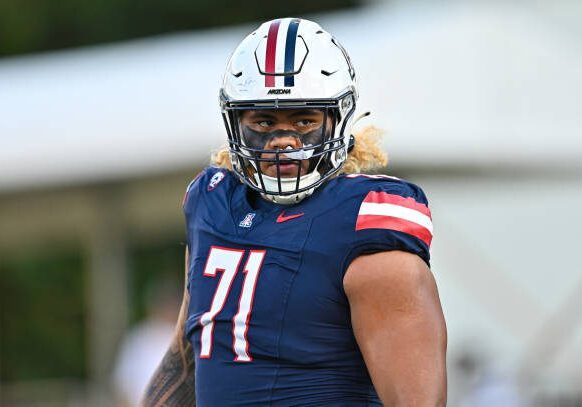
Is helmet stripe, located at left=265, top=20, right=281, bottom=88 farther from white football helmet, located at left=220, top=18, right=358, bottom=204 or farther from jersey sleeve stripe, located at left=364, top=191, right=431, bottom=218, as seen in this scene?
jersey sleeve stripe, located at left=364, top=191, right=431, bottom=218

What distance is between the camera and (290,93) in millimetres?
3787

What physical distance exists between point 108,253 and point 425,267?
8.69 meters

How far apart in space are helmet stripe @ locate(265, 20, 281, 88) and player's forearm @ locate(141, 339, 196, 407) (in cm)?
76

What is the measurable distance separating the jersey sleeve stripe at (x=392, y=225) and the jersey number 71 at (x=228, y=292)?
273 millimetres

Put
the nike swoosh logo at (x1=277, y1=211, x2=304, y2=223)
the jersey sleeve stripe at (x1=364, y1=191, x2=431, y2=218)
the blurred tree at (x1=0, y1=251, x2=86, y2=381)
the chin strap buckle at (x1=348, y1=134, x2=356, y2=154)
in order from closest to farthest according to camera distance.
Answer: the jersey sleeve stripe at (x1=364, y1=191, x2=431, y2=218) < the nike swoosh logo at (x1=277, y1=211, x2=304, y2=223) < the chin strap buckle at (x1=348, y1=134, x2=356, y2=154) < the blurred tree at (x1=0, y1=251, x2=86, y2=381)

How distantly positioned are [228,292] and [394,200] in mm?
474

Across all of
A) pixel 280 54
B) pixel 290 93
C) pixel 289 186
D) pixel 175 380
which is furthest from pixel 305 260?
pixel 175 380

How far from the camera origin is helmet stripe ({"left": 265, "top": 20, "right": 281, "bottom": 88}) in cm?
382

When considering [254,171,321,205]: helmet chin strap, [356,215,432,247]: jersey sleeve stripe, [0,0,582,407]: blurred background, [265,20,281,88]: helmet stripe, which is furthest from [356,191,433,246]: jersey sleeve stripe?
[0,0,582,407]: blurred background

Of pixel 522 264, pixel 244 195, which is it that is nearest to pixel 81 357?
→ pixel 522 264

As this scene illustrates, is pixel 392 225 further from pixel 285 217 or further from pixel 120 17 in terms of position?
pixel 120 17

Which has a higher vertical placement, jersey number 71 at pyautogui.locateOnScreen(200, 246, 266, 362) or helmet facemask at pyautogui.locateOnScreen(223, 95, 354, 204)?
helmet facemask at pyautogui.locateOnScreen(223, 95, 354, 204)

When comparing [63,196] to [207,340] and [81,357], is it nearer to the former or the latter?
[207,340]

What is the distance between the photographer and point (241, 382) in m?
3.72
